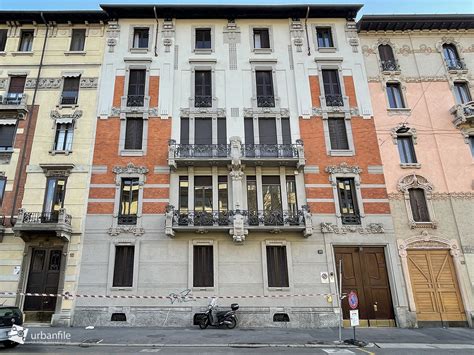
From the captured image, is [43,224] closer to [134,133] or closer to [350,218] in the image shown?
[134,133]

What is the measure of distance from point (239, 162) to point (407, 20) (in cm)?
1423

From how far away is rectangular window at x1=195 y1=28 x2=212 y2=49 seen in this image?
67.7ft

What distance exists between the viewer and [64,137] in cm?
1825

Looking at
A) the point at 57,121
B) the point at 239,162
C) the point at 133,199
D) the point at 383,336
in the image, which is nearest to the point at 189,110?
the point at 239,162

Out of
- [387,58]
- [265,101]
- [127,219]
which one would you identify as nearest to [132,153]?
[127,219]

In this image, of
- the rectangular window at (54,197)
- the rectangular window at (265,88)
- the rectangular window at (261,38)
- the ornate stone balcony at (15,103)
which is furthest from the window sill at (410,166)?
the ornate stone balcony at (15,103)

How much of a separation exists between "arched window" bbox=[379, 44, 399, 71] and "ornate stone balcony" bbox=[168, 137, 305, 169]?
25.8 ft

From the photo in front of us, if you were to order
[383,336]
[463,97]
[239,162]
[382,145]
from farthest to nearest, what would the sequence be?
[463,97], [382,145], [239,162], [383,336]

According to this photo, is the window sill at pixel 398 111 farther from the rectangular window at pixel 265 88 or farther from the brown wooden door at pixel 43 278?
the brown wooden door at pixel 43 278

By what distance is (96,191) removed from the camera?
17188 millimetres

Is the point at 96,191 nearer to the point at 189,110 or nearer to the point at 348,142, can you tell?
the point at 189,110

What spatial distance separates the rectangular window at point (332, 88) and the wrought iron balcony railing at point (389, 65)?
289cm

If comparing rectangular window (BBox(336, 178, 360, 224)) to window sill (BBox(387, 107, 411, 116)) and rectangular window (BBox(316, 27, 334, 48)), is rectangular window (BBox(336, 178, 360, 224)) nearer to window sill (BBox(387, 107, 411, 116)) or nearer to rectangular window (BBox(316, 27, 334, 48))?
window sill (BBox(387, 107, 411, 116))

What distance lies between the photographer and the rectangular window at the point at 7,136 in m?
18.0
